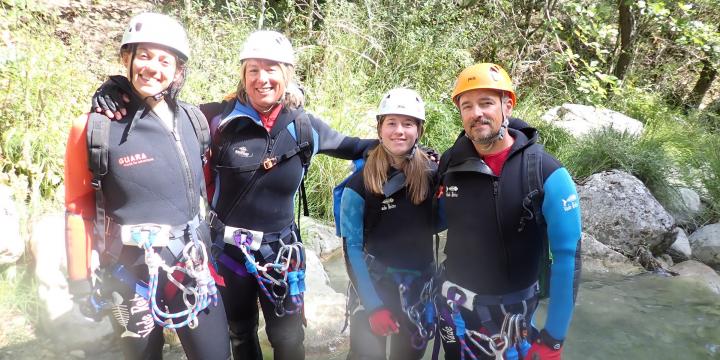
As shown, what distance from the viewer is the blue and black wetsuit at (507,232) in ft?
6.93

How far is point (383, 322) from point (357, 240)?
0.47m

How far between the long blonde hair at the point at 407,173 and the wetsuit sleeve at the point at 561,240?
0.71m

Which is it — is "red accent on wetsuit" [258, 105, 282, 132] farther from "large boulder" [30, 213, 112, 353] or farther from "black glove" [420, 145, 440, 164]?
"large boulder" [30, 213, 112, 353]

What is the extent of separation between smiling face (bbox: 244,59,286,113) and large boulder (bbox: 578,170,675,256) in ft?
17.5

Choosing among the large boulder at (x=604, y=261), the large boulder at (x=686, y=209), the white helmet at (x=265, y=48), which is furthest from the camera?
the large boulder at (x=686, y=209)

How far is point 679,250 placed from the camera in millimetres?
6453

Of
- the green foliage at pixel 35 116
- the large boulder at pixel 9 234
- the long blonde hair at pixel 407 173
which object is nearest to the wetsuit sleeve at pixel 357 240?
the long blonde hair at pixel 407 173

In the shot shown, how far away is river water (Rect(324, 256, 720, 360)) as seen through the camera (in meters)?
4.35

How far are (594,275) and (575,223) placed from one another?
438 centimetres

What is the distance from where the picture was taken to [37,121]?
4625 mm

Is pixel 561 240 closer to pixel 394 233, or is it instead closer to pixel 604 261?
pixel 394 233

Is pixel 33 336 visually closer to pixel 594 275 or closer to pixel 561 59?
pixel 594 275

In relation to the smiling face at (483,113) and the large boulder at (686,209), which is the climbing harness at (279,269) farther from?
the large boulder at (686,209)

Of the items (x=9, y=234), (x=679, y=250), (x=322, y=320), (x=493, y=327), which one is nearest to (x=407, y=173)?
(x=493, y=327)
